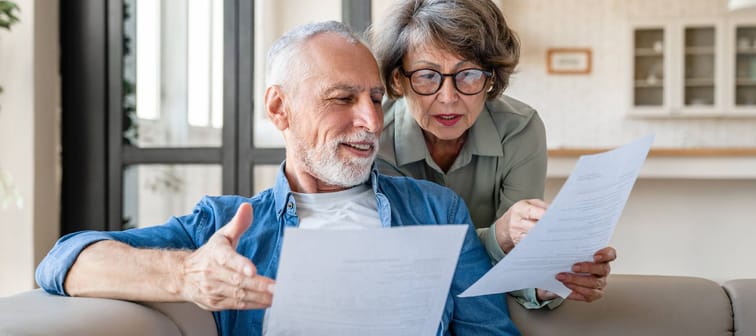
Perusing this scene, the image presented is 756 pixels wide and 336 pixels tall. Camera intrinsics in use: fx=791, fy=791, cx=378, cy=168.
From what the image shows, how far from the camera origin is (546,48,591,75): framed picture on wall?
7367 millimetres

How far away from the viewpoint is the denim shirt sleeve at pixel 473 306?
1.57m

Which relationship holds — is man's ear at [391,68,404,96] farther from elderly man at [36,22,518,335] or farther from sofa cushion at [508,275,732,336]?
sofa cushion at [508,275,732,336]

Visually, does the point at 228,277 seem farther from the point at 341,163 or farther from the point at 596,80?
the point at 596,80

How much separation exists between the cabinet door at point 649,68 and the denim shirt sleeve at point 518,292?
6.05 m

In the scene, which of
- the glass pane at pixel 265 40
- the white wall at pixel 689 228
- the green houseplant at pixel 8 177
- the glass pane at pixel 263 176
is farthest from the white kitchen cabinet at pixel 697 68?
the green houseplant at pixel 8 177

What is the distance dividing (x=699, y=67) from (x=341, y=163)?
646 cm

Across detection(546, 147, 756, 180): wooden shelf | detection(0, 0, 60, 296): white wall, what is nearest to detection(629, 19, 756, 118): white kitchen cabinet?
detection(546, 147, 756, 180): wooden shelf

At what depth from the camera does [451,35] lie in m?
1.70

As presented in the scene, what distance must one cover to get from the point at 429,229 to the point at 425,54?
767mm

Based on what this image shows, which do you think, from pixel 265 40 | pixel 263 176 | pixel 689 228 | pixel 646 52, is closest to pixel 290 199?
pixel 263 176

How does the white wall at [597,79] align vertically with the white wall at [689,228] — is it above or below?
above

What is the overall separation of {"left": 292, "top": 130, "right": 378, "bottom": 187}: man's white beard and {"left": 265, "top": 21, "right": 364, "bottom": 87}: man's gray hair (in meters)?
0.18

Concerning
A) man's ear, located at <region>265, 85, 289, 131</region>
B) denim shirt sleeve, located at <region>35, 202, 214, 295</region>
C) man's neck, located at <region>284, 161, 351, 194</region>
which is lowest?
denim shirt sleeve, located at <region>35, 202, 214, 295</region>

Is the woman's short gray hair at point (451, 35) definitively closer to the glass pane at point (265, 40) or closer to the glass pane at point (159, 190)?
the glass pane at point (265, 40)
